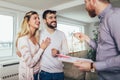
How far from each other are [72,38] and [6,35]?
802 millimetres

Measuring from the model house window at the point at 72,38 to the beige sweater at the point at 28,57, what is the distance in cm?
39

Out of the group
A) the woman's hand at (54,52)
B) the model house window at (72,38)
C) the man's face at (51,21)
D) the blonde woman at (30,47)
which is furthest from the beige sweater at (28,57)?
the model house window at (72,38)

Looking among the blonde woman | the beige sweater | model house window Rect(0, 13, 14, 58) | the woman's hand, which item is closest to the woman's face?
the blonde woman

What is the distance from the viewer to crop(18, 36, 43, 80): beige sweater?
131cm

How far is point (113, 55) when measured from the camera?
786mm

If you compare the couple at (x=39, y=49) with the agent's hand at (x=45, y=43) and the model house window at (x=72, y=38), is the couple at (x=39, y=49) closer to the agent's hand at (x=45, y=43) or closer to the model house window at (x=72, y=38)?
the agent's hand at (x=45, y=43)

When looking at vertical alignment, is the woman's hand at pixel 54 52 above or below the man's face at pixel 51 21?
below

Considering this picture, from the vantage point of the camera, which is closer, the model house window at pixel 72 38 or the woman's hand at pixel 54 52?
the woman's hand at pixel 54 52

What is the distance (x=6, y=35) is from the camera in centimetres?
179

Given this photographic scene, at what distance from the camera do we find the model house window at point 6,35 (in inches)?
67.8

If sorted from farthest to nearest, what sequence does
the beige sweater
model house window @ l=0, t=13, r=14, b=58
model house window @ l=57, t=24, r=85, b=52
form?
model house window @ l=0, t=13, r=14, b=58
model house window @ l=57, t=24, r=85, b=52
the beige sweater

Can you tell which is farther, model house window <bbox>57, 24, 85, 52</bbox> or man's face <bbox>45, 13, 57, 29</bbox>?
model house window <bbox>57, 24, 85, 52</bbox>

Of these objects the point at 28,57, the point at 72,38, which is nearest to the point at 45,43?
the point at 28,57

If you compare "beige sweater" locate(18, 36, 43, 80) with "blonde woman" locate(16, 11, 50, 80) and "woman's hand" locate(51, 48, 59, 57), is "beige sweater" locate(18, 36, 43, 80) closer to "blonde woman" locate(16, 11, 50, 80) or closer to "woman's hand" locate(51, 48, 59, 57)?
"blonde woman" locate(16, 11, 50, 80)
